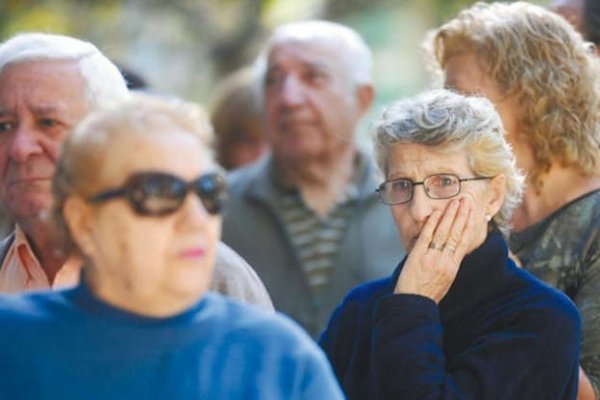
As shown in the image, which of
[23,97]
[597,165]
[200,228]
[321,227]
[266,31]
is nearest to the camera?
[200,228]

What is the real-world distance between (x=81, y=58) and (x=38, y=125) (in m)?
0.23

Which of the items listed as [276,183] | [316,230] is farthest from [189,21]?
[316,230]

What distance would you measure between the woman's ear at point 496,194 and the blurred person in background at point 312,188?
3129mm

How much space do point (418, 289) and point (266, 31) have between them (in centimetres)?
904

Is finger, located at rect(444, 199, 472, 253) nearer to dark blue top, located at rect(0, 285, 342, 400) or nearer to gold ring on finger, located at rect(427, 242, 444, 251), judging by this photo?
gold ring on finger, located at rect(427, 242, 444, 251)

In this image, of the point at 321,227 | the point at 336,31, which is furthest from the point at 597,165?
the point at 336,31

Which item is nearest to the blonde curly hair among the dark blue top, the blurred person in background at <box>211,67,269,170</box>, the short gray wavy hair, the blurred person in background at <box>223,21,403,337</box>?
the short gray wavy hair

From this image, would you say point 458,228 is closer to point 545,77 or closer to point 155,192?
point 545,77

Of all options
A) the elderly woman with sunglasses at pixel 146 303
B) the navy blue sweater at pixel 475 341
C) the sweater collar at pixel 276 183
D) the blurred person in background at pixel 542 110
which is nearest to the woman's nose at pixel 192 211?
the elderly woman with sunglasses at pixel 146 303

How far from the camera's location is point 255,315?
3383 millimetres

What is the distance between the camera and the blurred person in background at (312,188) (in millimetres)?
7789

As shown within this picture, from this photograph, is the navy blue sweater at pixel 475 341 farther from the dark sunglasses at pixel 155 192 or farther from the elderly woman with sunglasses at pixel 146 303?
the dark sunglasses at pixel 155 192

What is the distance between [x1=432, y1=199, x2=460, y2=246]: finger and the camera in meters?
4.36

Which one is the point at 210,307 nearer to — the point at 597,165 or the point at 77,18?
the point at 597,165
